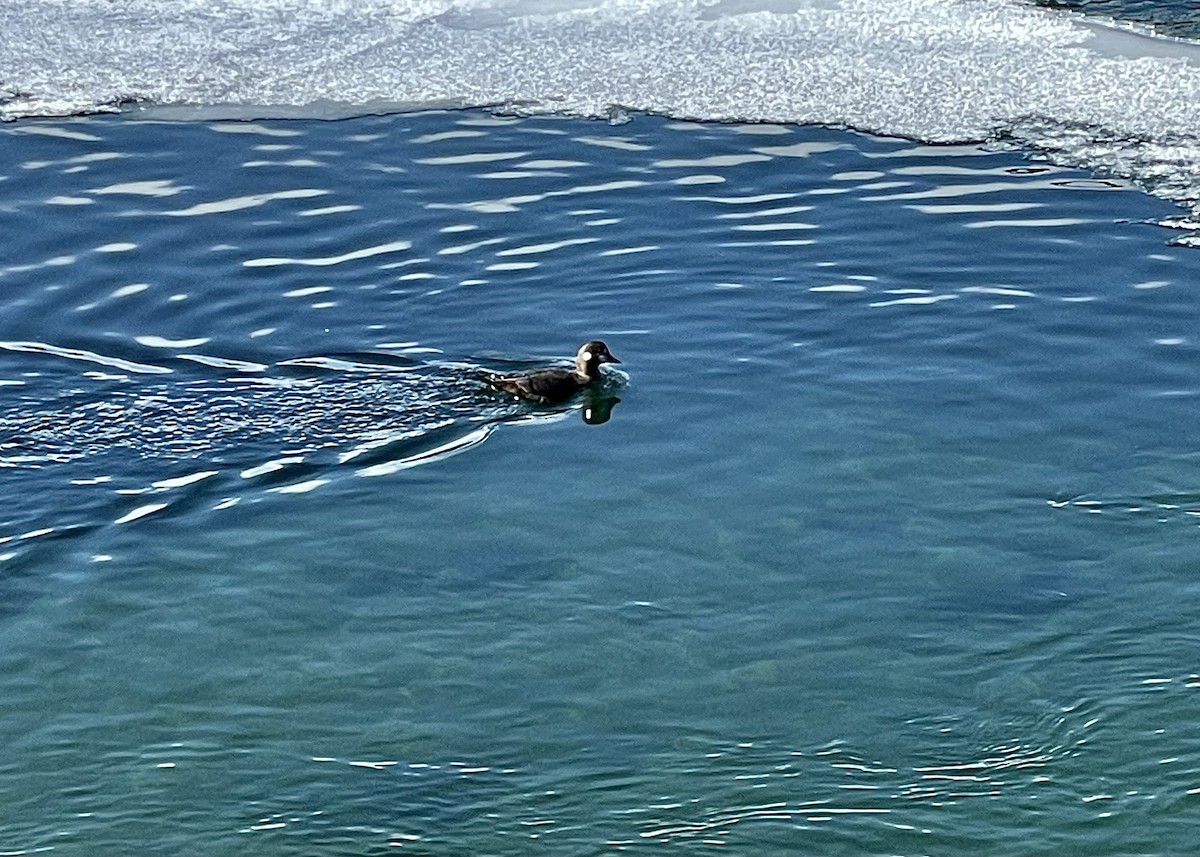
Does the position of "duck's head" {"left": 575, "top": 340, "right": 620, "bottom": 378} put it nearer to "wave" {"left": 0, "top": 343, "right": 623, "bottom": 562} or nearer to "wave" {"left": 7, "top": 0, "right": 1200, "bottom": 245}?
"wave" {"left": 0, "top": 343, "right": 623, "bottom": 562}

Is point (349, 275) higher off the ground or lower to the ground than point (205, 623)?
higher

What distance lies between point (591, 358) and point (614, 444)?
1.23 ft

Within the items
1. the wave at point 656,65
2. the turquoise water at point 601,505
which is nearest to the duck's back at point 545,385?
the turquoise water at point 601,505

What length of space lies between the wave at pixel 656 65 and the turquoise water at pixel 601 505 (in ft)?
1.43

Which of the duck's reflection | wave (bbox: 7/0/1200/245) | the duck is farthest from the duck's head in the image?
wave (bbox: 7/0/1200/245)

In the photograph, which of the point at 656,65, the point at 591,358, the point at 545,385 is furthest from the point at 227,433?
the point at 656,65

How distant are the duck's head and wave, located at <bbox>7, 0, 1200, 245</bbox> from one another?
3.35 m

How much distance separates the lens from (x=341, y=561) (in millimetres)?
6777

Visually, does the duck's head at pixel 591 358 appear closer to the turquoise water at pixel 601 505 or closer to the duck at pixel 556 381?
the duck at pixel 556 381

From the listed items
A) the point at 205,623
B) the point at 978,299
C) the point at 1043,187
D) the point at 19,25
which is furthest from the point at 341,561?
the point at 19,25

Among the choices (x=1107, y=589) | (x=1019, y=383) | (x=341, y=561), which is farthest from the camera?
(x=1019, y=383)

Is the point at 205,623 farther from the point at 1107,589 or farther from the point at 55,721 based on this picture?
the point at 1107,589

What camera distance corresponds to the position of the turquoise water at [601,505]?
5.48 m

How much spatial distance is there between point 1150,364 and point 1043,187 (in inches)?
79.2
